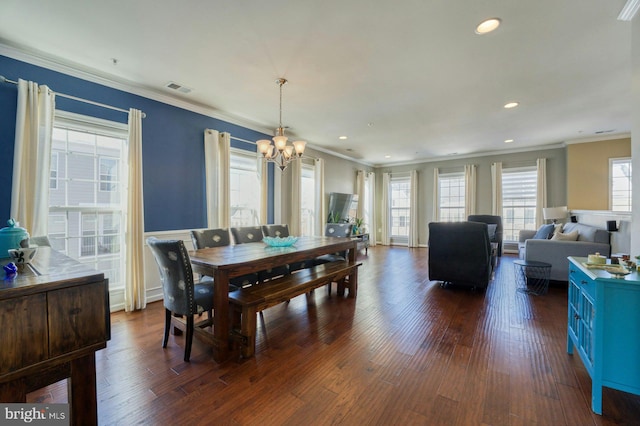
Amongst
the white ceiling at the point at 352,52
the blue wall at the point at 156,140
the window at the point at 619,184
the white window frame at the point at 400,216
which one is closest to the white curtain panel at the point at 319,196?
the white ceiling at the point at 352,52

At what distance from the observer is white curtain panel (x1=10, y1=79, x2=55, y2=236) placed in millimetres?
2537

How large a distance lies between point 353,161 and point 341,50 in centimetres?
576

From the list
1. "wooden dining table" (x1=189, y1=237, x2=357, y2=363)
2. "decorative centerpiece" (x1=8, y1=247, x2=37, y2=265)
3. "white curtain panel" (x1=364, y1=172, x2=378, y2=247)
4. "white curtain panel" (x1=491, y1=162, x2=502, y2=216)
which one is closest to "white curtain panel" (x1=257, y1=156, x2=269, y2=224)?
"wooden dining table" (x1=189, y1=237, x2=357, y2=363)

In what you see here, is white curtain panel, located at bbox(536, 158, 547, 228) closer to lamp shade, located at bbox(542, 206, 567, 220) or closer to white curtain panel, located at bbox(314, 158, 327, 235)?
lamp shade, located at bbox(542, 206, 567, 220)

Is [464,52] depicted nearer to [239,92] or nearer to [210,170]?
[239,92]

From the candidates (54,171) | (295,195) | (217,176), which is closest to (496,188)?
(295,195)

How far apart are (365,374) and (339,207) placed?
5.29 meters

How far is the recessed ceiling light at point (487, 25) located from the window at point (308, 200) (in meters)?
4.37

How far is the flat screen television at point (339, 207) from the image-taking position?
7.00m

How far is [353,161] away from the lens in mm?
8344

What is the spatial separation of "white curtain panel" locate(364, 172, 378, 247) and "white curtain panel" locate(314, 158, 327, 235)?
2.77m

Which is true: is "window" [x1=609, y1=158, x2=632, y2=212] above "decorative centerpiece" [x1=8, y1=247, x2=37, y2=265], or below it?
above

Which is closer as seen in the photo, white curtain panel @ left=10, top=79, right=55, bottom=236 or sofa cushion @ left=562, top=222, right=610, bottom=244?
white curtain panel @ left=10, top=79, right=55, bottom=236

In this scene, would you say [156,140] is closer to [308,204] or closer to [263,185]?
[263,185]
